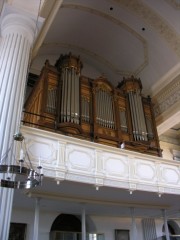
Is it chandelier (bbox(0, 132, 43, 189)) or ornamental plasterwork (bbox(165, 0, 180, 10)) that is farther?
ornamental plasterwork (bbox(165, 0, 180, 10))

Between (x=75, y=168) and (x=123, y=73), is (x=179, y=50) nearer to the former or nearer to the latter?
(x=123, y=73)

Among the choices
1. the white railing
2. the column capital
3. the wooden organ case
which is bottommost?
the white railing

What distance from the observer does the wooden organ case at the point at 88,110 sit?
6762 millimetres

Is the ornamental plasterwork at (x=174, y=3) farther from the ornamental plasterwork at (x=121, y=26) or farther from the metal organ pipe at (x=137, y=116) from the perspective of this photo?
the metal organ pipe at (x=137, y=116)

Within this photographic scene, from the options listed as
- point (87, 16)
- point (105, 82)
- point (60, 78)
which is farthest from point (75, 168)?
point (87, 16)

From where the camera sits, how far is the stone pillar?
4.15m

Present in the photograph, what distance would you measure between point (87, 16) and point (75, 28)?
61cm

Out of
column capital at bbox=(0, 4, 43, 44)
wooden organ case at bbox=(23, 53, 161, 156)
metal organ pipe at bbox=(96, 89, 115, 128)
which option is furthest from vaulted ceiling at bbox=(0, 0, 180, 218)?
metal organ pipe at bbox=(96, 89, 115, 128)

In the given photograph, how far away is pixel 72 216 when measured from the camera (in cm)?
888

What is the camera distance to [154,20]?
880 centimetres

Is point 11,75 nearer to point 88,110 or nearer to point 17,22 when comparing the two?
point 17,22

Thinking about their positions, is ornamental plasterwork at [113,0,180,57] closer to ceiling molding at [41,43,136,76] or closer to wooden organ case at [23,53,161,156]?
ceiling molding at [41,43,136,76]

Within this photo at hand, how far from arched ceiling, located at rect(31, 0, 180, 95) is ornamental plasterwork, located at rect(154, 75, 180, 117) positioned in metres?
0.41

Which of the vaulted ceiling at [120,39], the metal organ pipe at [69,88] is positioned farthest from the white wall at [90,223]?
the vaulted ceiling at [120,39]
